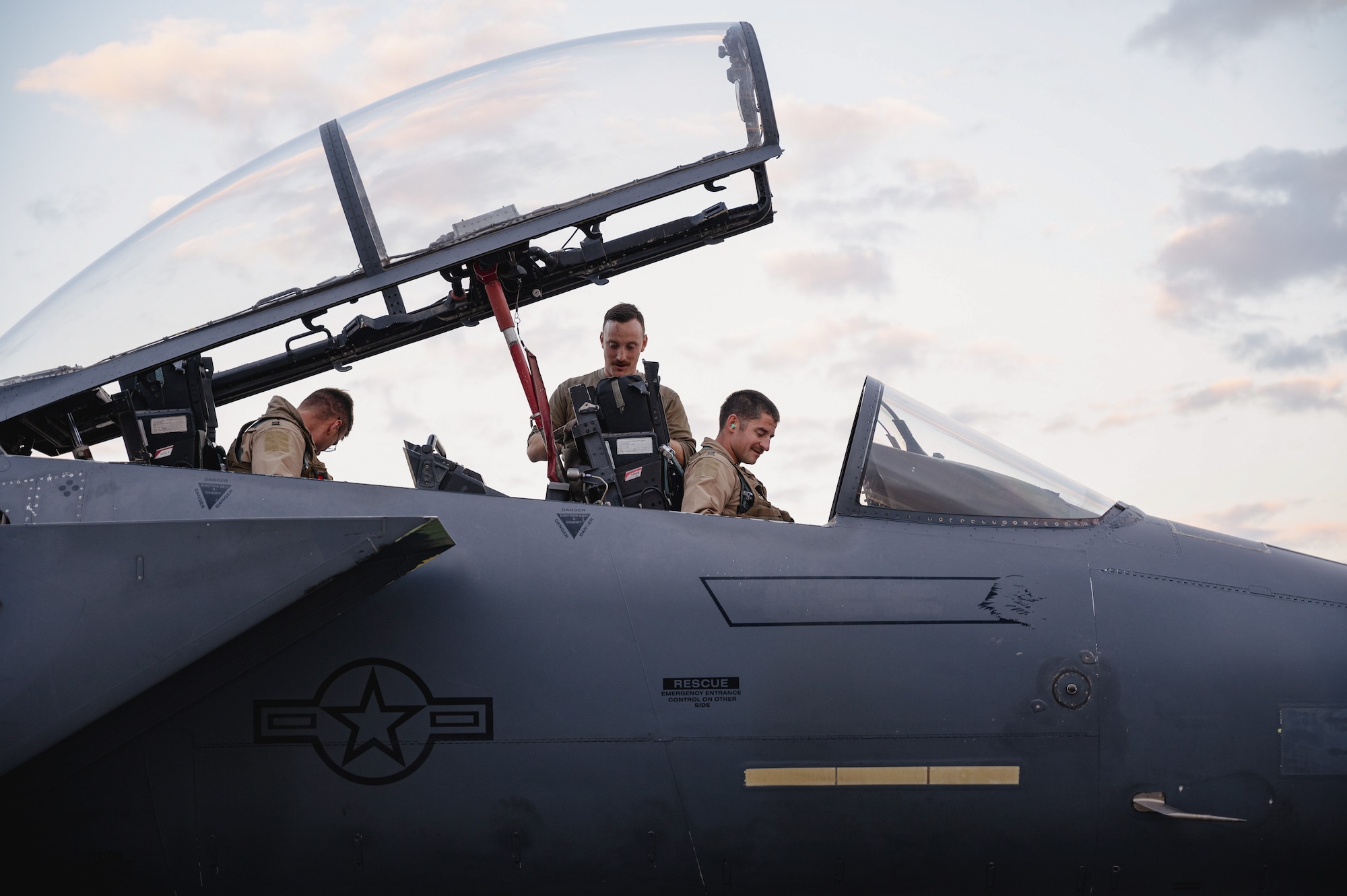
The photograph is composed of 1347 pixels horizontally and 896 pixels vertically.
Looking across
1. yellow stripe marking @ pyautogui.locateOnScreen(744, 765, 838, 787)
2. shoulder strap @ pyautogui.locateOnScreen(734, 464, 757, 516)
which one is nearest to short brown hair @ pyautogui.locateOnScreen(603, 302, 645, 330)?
shoulder strap @ pyautogui.locateOnScreen(734, 464, 757, 516)

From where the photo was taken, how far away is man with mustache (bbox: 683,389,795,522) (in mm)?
Result: 5039

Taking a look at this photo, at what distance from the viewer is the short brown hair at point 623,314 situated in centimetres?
625

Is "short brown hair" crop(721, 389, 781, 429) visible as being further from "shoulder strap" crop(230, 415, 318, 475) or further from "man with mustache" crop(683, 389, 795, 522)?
"shoulder strap" crop(230, 415, 318, 475)

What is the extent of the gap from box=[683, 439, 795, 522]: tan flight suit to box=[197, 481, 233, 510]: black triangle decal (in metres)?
2.02

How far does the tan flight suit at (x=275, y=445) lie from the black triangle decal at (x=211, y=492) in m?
0.61

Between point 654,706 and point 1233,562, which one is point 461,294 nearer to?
point 654,706

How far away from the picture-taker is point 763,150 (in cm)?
539

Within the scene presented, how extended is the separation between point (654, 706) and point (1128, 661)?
1.95 m

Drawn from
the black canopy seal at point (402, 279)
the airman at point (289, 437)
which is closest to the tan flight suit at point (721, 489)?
the black canopy seal at point (402, 279)

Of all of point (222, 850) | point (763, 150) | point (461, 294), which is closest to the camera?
point (222, 850)

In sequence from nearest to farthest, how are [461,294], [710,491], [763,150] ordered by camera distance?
[710,491] → [763,150] → [461,294]

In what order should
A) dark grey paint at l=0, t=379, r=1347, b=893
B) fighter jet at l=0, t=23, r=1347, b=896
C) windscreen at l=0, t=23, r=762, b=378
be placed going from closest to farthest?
fighter jet at l=0, t=23, r=1347, b=896, dark grey paint at l=0, t=379, r=1347, b=893, windscreen at l=0, t=23, r=762, b=378

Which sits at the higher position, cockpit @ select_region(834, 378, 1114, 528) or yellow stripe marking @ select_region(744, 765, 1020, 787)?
cockpit @ select_region(834, 378, 1114, 528)

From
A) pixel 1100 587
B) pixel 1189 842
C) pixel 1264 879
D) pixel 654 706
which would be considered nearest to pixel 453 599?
pixel 654 706
